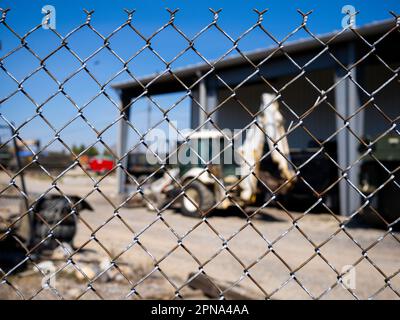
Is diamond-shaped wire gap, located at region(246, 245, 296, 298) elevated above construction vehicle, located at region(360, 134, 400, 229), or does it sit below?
below

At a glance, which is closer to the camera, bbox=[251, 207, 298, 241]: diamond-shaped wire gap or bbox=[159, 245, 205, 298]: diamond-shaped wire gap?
bbox=[159, 245, 205, 298]: diamond-shaped wire gap

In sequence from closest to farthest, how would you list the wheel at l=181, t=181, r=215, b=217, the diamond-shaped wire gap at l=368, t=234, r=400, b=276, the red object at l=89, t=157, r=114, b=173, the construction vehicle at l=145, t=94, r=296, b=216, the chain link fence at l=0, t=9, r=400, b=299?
the chain link fence at l=0, t=9, r=400, b=299
the diamond-shaped wire gap at l=368, t=234, r=400, b=276
the construction vehicle at l=145, t=94, r=296, b=216
the wheel at l=181, t=181, r=215, b=217
the red object at l=89, t=157, r=114, b=173

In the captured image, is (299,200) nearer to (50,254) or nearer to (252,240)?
(252,240)

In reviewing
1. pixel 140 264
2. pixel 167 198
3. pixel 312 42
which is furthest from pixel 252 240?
pixel 312 42

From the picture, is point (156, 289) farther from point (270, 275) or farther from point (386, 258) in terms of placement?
point (386, 258)

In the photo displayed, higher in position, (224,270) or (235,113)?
(235,113)

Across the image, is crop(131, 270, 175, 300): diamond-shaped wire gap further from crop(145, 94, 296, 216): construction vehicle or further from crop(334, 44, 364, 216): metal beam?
crop(334, 44, 364, 216): metal beam

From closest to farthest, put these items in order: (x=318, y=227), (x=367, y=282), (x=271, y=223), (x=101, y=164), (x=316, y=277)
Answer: (x=367, y=282) → (x=316, y=277) → (x=318, y=227) → (x=271, y=223) → (x=101, y=164)

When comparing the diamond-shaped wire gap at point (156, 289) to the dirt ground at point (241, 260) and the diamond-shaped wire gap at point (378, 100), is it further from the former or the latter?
the diamond-shaped wire gap at point (378, 100)

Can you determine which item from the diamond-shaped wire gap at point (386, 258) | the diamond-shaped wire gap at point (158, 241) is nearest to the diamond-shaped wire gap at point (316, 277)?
the diamond-shaped wire gap at point (386, 258)

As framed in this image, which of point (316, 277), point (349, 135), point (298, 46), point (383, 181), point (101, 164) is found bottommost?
point (316, 277)

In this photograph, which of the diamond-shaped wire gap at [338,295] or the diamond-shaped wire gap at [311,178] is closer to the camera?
the diamond-shaped wire gap at [338,295]

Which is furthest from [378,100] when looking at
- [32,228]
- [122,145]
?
[122,145]

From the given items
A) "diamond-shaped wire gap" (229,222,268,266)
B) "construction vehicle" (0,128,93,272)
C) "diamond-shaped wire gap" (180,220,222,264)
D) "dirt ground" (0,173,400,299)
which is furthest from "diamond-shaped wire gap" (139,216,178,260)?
"construction vehicle" (0,128,93,272)
